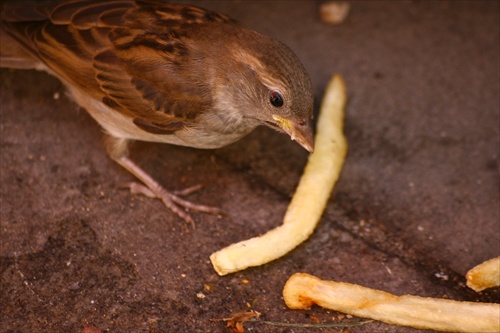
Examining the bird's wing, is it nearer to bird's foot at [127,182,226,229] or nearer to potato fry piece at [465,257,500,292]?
bird's foot at [127,182,226,229]

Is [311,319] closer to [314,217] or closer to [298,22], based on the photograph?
[314,217]

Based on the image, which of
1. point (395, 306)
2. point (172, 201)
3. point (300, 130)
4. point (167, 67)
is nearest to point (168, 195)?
point (172, 201)

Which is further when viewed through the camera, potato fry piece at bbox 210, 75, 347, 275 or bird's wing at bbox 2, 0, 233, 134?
bird's wing at bbox 2, 0, 233, 134

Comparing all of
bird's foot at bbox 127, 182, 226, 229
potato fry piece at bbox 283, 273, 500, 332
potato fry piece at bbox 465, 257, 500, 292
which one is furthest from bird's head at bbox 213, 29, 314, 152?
potato fry piece at bbox 465, 257, 500, 292

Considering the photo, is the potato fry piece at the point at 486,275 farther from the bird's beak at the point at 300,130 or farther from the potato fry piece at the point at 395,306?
the bird's beak at the point at 300,130

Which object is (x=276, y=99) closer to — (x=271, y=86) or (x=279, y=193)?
(x=271, y=86)
